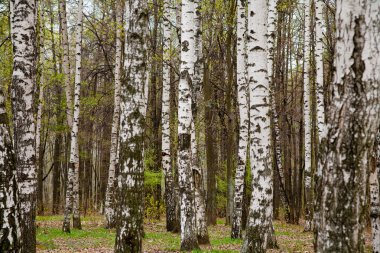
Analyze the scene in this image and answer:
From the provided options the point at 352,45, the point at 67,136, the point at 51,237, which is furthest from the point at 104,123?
the point at 352,45

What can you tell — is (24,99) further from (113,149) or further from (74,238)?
(113,149)

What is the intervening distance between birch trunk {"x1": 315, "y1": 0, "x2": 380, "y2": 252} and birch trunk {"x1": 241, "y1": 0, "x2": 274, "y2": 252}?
3974 mm

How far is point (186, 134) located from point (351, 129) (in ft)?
23.2

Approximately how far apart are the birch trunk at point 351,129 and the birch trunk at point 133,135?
3225 mm

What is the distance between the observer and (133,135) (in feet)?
21.9

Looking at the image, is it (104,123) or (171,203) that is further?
(104,123)

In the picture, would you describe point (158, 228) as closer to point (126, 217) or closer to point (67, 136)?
point (126, 217)

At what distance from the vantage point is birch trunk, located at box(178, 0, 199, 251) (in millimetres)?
10727

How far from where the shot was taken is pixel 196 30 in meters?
12.7

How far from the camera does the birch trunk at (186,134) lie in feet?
35.2

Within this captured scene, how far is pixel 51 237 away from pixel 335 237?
12.7m

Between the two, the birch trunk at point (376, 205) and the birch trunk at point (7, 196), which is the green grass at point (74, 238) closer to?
the birch trunk at point (7, 196)

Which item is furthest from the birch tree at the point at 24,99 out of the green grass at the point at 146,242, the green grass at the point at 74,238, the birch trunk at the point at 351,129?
the birch trunk at the point at 351,129

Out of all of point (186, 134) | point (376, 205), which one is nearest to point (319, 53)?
point (186, 134)
